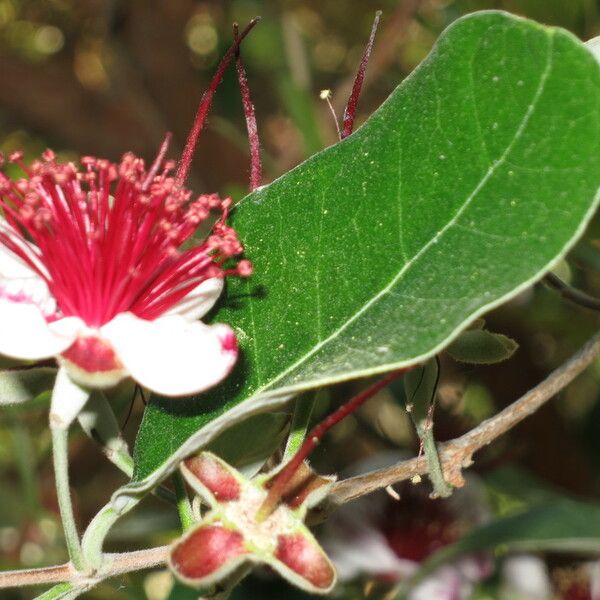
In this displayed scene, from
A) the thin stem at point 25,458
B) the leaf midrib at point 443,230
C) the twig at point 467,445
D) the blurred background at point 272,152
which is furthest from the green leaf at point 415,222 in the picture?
the thin stem at point 25,458

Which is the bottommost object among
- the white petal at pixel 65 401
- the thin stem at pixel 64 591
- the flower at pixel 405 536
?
the flower at pixel 405 536

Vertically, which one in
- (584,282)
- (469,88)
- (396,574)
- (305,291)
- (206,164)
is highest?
(469,88)

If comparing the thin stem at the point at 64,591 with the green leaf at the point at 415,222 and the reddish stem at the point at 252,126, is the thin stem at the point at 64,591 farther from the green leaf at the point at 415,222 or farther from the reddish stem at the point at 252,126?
the reddish stem at the point at 252,126

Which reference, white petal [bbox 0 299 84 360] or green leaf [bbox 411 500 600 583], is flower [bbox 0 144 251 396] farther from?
green leaf [bbox 411 500 600 583]

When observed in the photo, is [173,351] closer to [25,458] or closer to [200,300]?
[200,300]

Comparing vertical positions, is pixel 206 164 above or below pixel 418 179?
below

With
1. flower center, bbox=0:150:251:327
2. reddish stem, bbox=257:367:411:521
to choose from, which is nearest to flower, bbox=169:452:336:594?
reddish stem, bbox=257:367:411:521

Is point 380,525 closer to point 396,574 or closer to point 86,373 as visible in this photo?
point 396,574

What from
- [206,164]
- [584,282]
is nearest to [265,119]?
[206,164]
